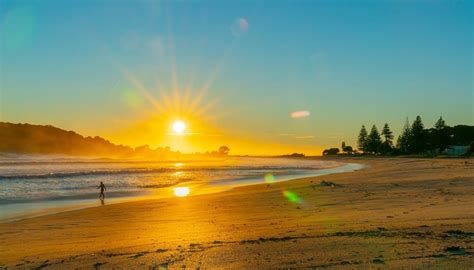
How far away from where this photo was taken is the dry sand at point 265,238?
6.97 m

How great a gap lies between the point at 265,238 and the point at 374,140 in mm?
123889

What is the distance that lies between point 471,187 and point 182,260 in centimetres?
1598

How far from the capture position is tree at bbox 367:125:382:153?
124562 millimetres

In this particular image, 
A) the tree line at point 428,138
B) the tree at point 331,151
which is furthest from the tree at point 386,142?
the tree at point 331,151

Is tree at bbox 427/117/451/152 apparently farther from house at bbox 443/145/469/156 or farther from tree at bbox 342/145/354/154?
tree at bbox 342/145/354/154

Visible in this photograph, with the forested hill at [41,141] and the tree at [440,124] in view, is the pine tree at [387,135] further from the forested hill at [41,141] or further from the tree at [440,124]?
the forested hill at [41,141]

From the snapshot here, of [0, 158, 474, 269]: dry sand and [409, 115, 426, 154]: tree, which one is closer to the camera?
[0, 158, 474, 269]: dry sand

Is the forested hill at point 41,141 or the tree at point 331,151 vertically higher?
the forested hill at point 41,141

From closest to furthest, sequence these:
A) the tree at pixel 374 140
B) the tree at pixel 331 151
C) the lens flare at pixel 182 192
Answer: the lens flare at pixel 182 192
the tree at pixel 374 140
the tree at pixel 331 151

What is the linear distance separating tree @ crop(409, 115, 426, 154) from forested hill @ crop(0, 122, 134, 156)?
125664mm

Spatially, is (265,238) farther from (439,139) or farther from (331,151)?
(331,151)

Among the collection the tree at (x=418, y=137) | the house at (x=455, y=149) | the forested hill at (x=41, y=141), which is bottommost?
the house at (x=455, y=149)

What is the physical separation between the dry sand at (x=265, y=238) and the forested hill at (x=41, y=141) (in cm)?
15078

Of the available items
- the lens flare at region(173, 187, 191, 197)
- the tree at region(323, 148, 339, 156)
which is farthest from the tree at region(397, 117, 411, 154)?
the lens flare at region(173, 187, 191, 197)
